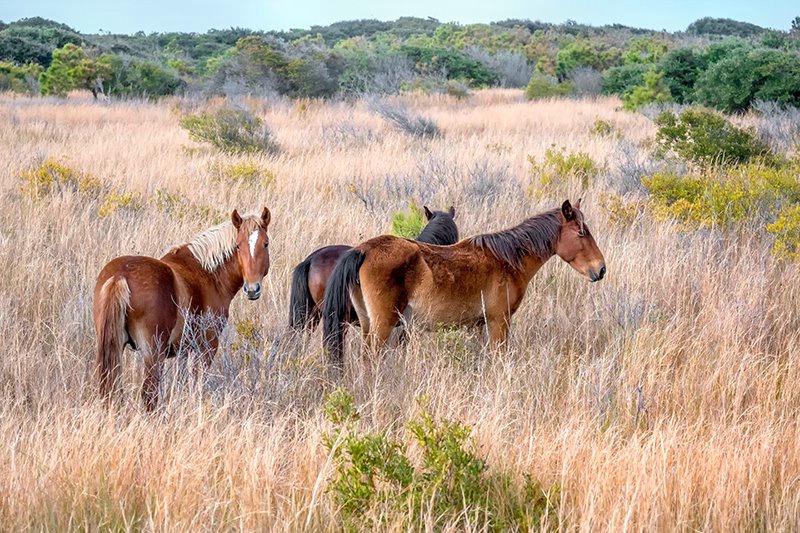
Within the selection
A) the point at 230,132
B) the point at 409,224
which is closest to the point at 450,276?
the point at 409,224

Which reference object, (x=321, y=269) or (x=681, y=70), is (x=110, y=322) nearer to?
(x=321, y=269)

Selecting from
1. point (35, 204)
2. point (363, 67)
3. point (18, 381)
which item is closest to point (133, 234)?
point (35, 204)

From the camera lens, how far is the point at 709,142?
1204cm

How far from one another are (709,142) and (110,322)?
1016cm

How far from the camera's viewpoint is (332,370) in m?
5.01

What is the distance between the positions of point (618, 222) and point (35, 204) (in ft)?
20.7

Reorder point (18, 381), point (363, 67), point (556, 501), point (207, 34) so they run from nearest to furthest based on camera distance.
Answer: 1. point (556, 501)
2. point (18, 381)
3. point (363, 67)
4. point (207, 34)

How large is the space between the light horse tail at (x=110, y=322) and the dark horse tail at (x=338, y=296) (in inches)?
47.6

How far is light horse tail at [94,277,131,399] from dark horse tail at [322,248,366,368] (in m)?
1.21

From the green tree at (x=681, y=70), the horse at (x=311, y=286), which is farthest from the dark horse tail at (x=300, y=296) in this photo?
the green tree at (x=681, y=70)

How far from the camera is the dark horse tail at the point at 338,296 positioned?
4848 mm

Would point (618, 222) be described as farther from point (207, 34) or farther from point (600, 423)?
point (207, 34)

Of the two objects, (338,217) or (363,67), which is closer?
(338,217)

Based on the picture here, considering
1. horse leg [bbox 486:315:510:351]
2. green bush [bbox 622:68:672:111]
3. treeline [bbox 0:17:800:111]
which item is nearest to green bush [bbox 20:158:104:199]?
horse leg [bbox 486:315:510:351]
